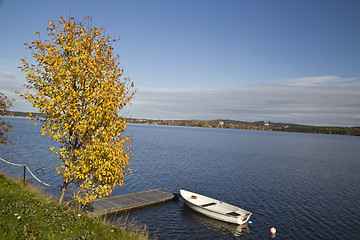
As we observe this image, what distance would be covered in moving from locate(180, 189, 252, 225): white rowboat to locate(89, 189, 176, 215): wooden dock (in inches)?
98.1

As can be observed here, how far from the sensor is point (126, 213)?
2194cm

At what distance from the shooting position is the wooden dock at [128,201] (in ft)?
70.3

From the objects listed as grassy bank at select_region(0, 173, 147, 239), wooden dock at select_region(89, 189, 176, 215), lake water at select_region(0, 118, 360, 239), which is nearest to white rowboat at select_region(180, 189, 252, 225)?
lake water at select_region(0, 118, 360, 239)

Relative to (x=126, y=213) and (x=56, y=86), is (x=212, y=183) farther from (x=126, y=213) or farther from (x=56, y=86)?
(x=56, y=86)

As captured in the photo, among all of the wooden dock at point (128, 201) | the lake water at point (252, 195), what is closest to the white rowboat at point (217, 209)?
the lake water at point (252, 195)

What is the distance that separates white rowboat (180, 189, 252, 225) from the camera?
21500 mm

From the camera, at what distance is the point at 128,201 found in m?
23.9

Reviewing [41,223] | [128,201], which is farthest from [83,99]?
[128,201]

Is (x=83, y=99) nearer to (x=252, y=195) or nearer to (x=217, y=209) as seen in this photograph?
(x=217, y=209)

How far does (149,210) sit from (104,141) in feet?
47.6

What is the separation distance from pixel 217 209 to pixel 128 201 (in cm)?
835

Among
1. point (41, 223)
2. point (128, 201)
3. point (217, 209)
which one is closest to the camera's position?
point (41, 223)

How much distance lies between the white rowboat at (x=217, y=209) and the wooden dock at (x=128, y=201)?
2.49 meters

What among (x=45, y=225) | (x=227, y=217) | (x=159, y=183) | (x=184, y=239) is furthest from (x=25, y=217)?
(x=159, y=183)
